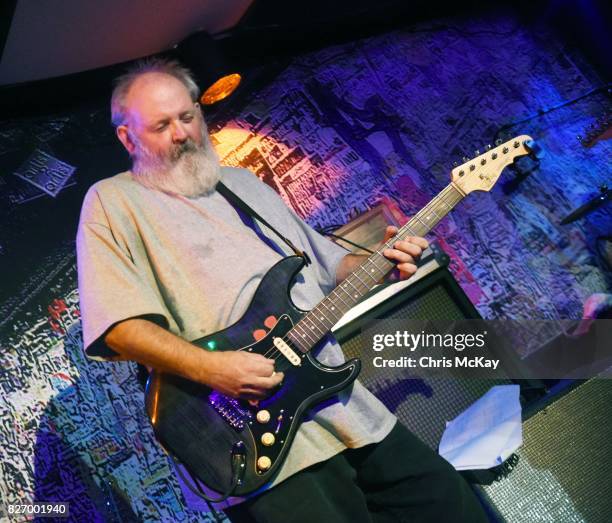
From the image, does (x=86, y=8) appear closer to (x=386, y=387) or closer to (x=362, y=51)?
(x=362, y=51)

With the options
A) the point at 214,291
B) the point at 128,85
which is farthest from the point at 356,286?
the point at 128,85

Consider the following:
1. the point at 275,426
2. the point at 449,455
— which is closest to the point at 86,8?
the point at 275,426

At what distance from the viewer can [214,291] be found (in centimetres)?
159

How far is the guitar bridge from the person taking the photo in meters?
1.47

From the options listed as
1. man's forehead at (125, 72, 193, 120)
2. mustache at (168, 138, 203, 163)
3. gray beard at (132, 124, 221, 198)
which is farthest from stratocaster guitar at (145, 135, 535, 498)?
man's forehead at (125, 72, 193, 120)

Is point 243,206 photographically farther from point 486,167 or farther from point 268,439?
point 486,167

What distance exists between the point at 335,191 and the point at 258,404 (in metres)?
1.41

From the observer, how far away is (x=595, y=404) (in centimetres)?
201

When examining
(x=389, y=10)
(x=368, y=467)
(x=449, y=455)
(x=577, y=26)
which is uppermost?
(x=389, y=10)

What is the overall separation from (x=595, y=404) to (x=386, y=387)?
79 centimetres

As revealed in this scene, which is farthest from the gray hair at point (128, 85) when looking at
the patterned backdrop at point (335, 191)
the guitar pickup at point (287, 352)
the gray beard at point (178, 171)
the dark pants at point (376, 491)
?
the dark pants at point (376, 491)

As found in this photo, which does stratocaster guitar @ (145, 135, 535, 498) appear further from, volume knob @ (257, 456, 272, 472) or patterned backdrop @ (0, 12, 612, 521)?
patterned backdrop @ (0, 12, 612, 521)

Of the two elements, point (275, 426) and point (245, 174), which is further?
point (245, 174)

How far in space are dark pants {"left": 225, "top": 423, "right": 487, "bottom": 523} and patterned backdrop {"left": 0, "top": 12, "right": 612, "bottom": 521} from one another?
0.76 metres
